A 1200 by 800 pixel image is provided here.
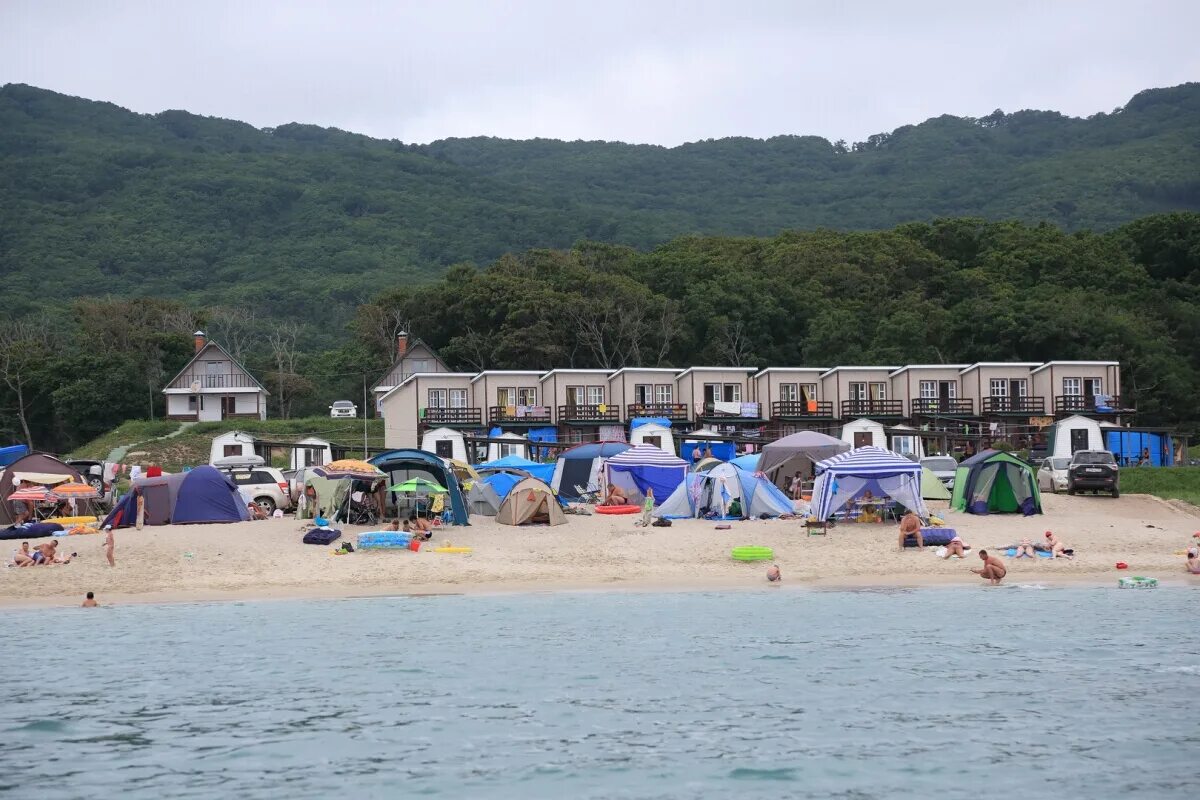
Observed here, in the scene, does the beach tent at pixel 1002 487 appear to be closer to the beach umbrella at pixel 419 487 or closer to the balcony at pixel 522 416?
the beach umbrella at pixel 419 487

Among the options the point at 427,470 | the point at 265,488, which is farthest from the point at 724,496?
the point at 265,488

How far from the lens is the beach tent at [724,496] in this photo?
1218 inches

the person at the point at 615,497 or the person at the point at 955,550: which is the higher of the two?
the person at the point at 615,497

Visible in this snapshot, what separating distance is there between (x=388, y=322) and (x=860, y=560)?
56.0m

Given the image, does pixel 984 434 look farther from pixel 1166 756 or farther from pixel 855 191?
pixel 855 191

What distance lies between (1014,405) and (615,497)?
109 feet

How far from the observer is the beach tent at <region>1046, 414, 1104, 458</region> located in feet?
167

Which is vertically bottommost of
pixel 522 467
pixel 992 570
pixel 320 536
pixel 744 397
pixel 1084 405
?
pixel 992 570

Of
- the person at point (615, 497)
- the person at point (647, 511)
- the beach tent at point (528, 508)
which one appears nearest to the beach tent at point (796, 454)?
the person at point (615, 497)

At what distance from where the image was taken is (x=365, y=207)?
16250cm

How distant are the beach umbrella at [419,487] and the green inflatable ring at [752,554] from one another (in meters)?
7.23

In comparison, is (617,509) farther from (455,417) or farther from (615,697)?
(455,417)

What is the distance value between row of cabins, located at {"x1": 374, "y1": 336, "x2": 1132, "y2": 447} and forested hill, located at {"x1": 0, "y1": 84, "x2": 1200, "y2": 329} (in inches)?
2219

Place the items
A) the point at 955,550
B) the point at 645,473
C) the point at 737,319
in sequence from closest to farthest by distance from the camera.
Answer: the point at 955,550, the point at 645,473, the point at 737,319
